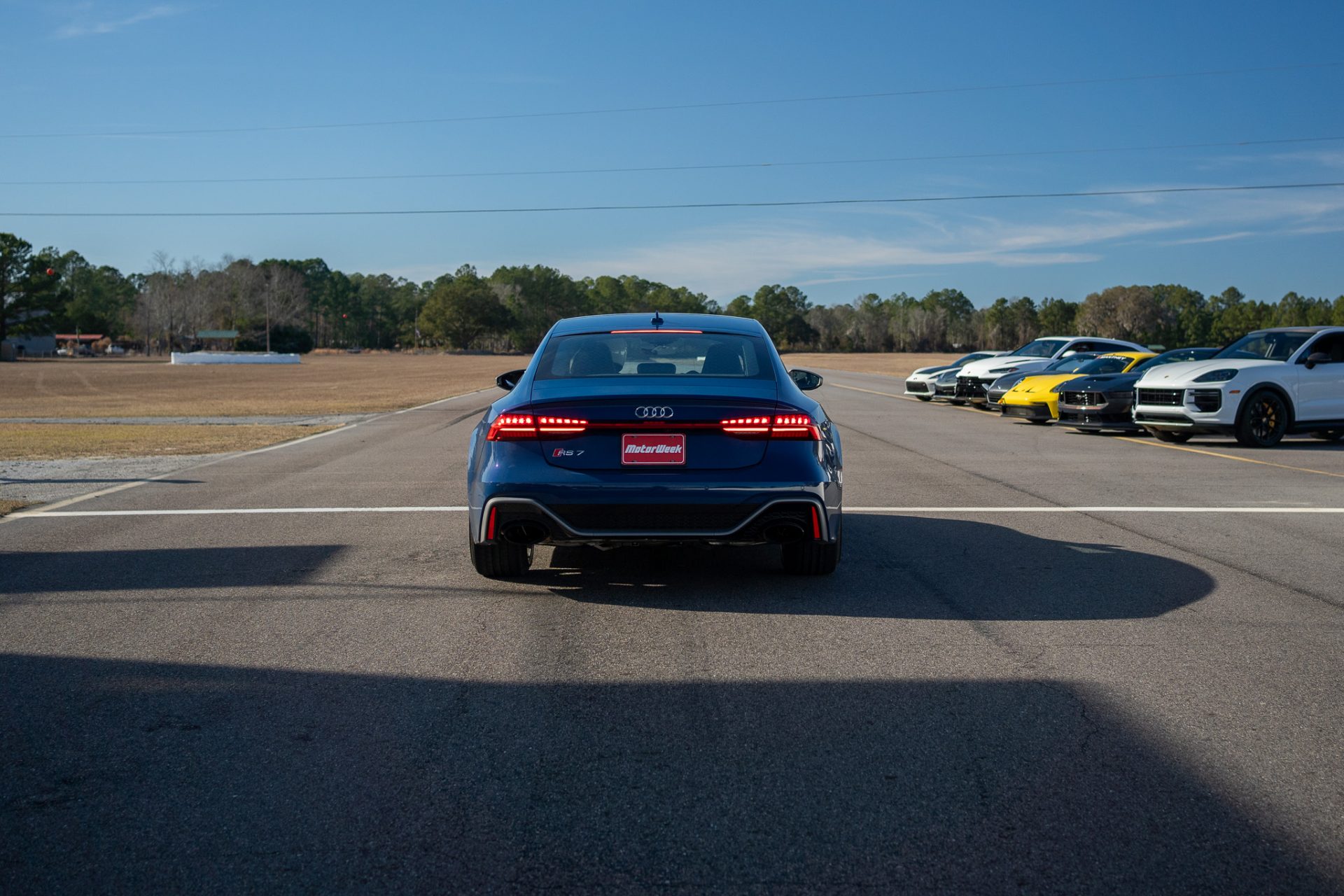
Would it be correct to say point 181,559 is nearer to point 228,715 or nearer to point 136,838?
point 228,715

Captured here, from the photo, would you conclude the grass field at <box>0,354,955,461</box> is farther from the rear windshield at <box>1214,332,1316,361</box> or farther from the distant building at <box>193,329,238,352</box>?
the distant building at <box>193,329,238,352</box>

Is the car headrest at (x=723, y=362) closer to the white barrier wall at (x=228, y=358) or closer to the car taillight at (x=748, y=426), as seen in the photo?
the car taillight at (x=748, y=426)

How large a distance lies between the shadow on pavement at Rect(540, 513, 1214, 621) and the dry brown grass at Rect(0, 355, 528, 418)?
63.0 feet

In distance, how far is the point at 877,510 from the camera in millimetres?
9781

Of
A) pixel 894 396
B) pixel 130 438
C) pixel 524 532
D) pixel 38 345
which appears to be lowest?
pixel 38 345

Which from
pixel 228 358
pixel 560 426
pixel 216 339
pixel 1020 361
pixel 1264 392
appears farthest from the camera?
pixel 216 339

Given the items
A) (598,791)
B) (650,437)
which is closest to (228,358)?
(650,437)

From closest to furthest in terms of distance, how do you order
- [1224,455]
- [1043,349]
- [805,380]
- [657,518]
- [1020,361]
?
[657,518]
[805,380]
[1224,455]
[1020,361]
[1043,349]

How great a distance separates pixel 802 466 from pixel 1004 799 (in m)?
2.68

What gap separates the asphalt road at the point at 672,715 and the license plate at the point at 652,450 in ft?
2.51

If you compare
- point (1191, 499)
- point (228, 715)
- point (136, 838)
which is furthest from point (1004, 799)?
point (1191, 499)

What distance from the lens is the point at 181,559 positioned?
295 inches

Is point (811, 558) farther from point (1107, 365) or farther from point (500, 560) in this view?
point (1107, 365)

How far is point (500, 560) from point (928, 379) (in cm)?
2460
